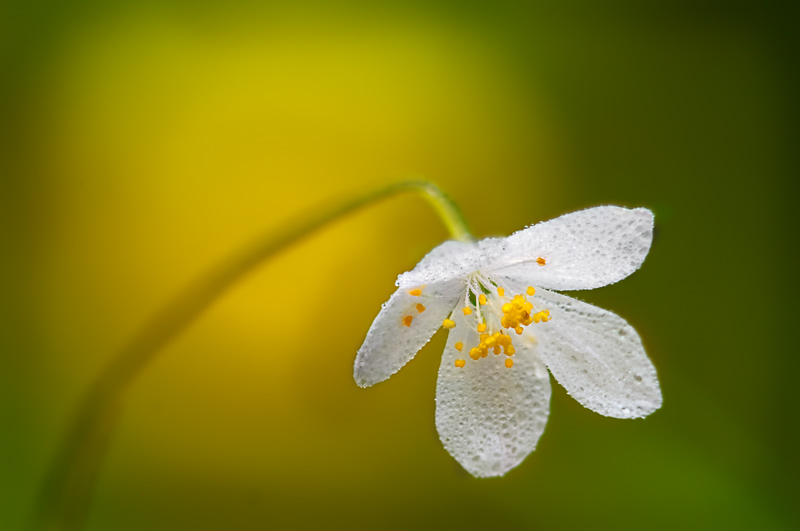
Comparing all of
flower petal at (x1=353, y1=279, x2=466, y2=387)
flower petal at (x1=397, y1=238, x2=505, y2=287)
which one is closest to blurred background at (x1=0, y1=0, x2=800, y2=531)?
flower petal at (x1=353, y1=279, x2=466, y2=387)

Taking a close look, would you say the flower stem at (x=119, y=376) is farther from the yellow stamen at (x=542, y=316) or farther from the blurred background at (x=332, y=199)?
the blurred background at (x=332, y=199)

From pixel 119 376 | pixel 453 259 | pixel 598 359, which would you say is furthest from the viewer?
pixel 119 376

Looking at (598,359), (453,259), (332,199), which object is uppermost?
(332,199)

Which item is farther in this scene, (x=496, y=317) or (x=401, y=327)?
(x=496, y=317)

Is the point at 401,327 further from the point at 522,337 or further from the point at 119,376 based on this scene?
the point at 119,376

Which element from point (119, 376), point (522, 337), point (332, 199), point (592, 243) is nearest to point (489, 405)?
point (522, 337)

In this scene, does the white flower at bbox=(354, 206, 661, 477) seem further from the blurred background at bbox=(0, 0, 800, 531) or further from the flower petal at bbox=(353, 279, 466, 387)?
the blurred background at bbox=(0, 0, 800, 531)
